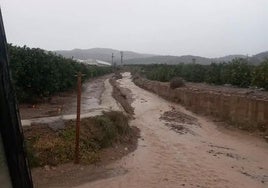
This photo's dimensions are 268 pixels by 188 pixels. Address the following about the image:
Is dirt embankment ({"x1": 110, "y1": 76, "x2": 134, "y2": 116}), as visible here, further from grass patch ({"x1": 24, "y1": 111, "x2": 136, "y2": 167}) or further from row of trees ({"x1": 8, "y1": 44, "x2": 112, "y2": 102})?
grass patch ({"x1": 24, "y1": 111, "x2": 136, "y2": 167})

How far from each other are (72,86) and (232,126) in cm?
1294

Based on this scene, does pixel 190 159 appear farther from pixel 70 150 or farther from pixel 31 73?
pixel 31 73

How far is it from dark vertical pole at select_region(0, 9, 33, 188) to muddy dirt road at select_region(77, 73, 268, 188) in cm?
896

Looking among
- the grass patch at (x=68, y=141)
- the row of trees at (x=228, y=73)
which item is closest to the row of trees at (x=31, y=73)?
the grass patch at (x=68, y=141)

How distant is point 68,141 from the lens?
11.7m

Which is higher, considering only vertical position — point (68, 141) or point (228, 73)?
point (228, 73)

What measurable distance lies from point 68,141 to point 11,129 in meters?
10.5

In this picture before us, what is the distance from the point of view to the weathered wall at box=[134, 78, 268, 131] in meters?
19.5

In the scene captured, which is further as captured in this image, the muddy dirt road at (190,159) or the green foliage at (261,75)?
the green foliage at (261,75)

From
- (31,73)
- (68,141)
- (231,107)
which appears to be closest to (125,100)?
(231,107)

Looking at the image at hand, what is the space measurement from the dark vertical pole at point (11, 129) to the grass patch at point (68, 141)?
9307 mm

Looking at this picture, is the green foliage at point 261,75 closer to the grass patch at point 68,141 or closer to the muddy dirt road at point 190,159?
the muddy dirt road at point 190,159

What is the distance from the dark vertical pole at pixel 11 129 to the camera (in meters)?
1.37

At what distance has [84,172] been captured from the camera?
36.0ft
